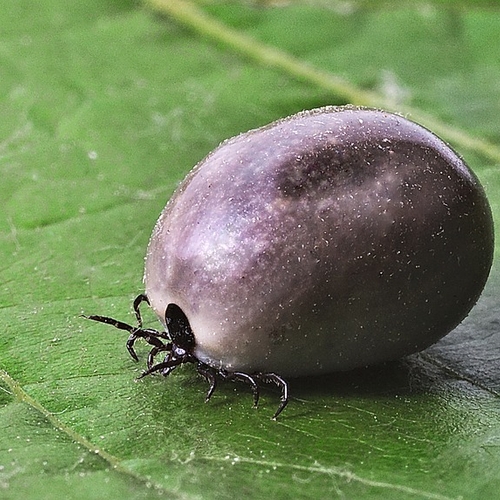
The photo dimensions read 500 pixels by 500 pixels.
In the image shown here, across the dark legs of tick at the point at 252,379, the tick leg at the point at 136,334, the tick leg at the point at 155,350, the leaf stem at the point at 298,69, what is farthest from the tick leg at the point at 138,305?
the leaf stem at the point at 298,69

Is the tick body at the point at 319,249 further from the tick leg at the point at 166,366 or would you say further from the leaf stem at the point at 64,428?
the leaf stem at the point at 64,428

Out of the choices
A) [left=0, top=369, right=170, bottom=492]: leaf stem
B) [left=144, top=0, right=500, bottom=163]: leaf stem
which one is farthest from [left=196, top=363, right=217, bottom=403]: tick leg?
[left=144, top=0, right=500, bottom=163]: leaf stem

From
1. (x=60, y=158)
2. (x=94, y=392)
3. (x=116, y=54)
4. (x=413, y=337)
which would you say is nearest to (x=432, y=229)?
(x=413, y=337)

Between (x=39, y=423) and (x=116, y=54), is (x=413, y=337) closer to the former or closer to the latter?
(x=39, y=423)

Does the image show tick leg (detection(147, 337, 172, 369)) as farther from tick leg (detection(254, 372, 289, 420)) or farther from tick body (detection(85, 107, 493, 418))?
tick leg (detection(254, 372, 289, 420))

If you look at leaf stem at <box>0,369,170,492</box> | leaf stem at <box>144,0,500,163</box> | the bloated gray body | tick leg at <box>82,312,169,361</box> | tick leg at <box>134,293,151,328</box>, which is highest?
leaf stem at <box>144,0,500,163</box>
